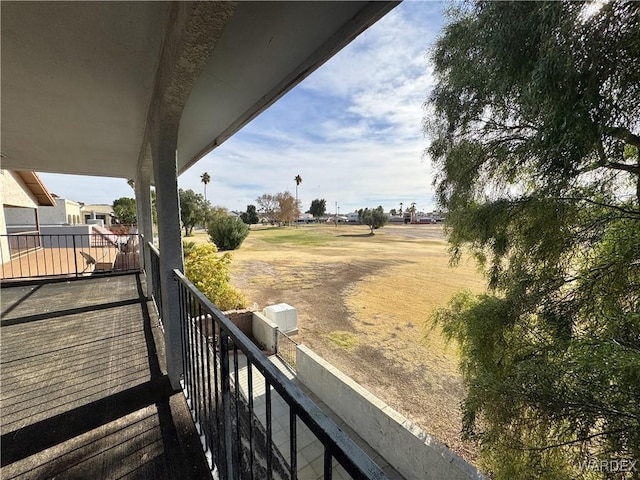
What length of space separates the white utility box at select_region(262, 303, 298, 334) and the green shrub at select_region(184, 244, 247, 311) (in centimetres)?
79

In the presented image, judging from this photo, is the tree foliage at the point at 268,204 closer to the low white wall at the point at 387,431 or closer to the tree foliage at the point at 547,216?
the low white wall at the point at 387,431

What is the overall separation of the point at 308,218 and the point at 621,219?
239 feet

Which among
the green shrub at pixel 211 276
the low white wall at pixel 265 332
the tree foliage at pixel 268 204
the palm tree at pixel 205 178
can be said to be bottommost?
the low white wall at pixel 265 332

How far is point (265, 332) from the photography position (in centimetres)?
648

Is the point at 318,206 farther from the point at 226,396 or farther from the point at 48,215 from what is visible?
the point at 226,396

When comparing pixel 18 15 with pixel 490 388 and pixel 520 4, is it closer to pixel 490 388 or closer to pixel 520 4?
pixel 520 4

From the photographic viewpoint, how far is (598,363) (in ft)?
7.00

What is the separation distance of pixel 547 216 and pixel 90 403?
4.01 metres

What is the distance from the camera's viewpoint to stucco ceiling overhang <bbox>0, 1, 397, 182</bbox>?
1.32 m

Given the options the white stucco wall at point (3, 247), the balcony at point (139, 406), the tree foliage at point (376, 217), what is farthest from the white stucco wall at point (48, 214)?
the tree foliage at point (376, 217)

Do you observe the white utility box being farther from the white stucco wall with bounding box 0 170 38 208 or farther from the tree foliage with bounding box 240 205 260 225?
the tree foliage with bounding box 240 205 260 225

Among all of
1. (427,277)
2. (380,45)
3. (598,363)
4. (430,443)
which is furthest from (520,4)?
(427,277)

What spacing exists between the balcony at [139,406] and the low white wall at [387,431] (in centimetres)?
147

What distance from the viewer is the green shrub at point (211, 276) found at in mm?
6750
